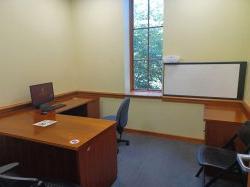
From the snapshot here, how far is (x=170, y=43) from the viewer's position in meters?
3.30

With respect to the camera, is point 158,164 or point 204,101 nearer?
point 158,164

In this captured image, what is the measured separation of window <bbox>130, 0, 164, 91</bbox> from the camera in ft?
11.9

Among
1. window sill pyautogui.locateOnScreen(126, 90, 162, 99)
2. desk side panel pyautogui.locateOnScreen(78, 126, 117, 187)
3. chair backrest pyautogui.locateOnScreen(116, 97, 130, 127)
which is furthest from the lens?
window sill pyautogui.locateOnScreen(126, 90, 162, 99)

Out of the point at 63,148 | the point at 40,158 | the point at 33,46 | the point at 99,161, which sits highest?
the point at 33,46

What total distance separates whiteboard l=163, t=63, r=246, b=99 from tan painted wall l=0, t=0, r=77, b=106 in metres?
1.94

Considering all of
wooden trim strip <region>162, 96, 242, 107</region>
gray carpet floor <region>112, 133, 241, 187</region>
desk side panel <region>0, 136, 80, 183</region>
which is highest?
wooden trim strip <region>162, 96, 242, 107</region>

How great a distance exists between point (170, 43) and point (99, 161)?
2240 mm

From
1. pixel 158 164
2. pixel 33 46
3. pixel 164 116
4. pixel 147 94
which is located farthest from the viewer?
pixel 147 94

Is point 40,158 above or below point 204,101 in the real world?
below

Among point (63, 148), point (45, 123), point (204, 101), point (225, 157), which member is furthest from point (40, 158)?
point (204, 101)

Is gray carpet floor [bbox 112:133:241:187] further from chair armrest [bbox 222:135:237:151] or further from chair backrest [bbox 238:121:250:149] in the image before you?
chair backrest [bbox 238:121:250:149]

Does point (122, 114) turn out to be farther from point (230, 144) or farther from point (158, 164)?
point (230, 144)

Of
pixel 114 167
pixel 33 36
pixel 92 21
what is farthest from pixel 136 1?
pixel 114 167

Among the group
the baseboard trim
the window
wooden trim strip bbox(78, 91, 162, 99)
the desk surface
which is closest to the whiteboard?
wooden trim strip bbox(78, 91, 162, 99)
